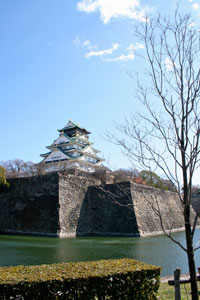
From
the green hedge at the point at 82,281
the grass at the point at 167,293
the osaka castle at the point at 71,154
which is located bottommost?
the grass at the point at 167,293

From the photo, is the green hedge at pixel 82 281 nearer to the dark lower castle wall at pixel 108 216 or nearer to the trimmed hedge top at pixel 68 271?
the trimmed hedge top at pixel 68 271

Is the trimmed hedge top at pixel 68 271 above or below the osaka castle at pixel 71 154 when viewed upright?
below

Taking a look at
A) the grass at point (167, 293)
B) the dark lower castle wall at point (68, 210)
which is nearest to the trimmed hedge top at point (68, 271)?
the grass at point (167, 293)

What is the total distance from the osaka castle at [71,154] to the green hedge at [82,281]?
2672 centimetres

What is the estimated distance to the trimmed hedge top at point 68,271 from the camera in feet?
9.55

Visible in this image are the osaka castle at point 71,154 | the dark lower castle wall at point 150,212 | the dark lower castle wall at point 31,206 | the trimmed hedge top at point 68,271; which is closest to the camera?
the trimmed hedge top at point 68,271

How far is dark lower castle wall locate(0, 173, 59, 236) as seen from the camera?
50.3 ft

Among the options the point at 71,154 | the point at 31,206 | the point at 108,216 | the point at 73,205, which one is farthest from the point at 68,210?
the point at 71,154

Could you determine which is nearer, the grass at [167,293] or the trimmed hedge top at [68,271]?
the trimmed hedge top at [68,271]

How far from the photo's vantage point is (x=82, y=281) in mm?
3012

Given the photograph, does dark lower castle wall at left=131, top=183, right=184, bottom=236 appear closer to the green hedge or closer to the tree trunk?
the green hedge

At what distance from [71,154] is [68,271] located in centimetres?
2975

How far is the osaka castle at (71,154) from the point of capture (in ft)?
103

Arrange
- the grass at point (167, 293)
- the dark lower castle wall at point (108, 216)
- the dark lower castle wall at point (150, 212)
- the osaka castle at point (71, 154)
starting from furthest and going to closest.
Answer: the osaka castle at point (71, 154), the dark lower castle wall at point (150, 212), the dark lower castle wall at point (108, 216), the grass at point (167, 293)
